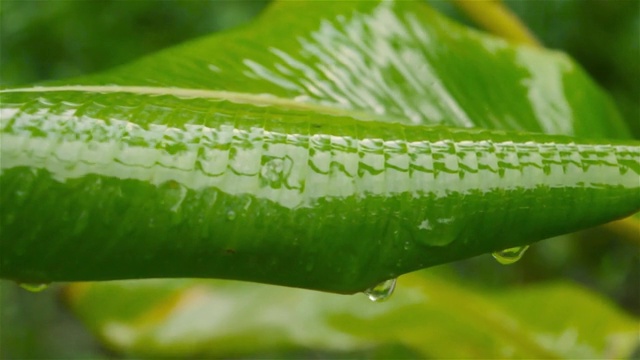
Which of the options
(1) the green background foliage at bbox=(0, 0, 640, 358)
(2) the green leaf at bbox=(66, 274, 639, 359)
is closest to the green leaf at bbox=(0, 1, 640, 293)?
(2) the green leaf at bbox=(66, 274, 639, 359)

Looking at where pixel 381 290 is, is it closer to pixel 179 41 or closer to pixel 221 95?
pixel 221 95

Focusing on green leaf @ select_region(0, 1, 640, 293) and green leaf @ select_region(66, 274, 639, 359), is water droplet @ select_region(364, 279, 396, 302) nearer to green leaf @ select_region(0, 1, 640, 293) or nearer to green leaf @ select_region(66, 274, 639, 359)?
green leaf @ select_region(0, 1, 640, 293)

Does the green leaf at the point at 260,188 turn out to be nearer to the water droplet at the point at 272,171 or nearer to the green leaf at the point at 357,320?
the water droplet at the point at 272,171

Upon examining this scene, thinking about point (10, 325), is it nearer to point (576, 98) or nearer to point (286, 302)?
point (286, 302)

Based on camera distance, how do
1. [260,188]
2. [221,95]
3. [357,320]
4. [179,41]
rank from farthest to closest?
[179,41], [357,320], [221,95], [260,188]

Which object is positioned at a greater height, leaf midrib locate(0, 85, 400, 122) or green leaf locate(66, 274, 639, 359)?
leaf midrib locate(0, 85, 400, 122)

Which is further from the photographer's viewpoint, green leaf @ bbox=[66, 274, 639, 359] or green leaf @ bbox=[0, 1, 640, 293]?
green leaf @ bbox=[66, 274, 639, 359]

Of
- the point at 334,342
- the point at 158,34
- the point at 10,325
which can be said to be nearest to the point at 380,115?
the point at 334,342

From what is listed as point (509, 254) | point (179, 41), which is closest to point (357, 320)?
point (509, 254)
